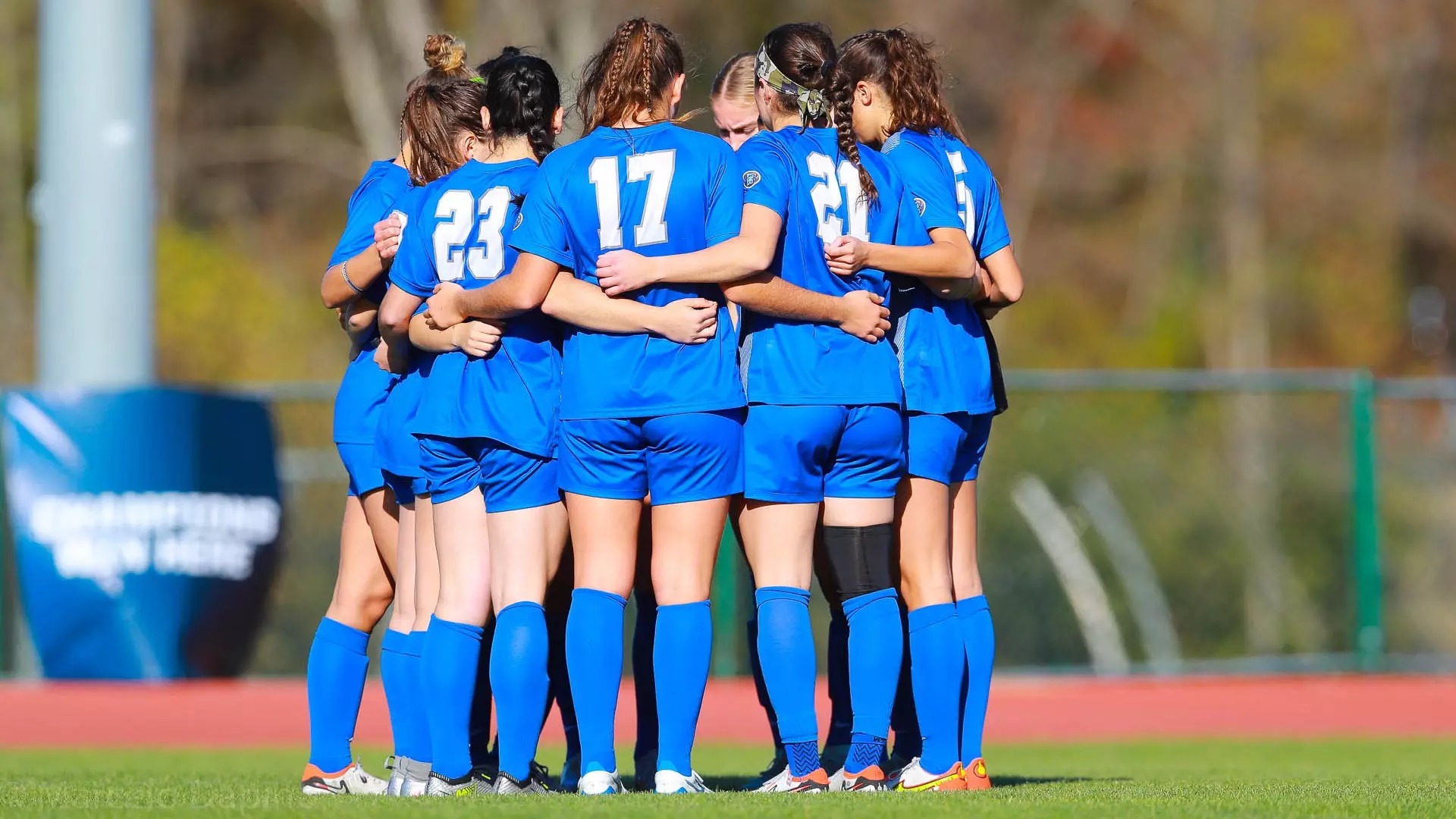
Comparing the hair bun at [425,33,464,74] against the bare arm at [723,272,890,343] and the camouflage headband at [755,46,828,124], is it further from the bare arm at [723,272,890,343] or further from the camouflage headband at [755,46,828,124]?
the bare arm at [723,272,890,343]

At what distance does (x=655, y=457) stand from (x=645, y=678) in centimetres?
97

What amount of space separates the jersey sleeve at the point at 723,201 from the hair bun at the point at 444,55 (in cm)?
105

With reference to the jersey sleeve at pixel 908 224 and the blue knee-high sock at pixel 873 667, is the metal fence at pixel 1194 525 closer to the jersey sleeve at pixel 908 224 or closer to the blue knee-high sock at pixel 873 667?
the jersey sleeve at pixel 908 224

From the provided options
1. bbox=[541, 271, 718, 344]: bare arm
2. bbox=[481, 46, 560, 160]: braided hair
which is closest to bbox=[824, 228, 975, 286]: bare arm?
bbox=[541, 271, 718, 344]: bare arm

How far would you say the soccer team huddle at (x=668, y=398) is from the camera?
523 cm

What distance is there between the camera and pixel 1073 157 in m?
26.2

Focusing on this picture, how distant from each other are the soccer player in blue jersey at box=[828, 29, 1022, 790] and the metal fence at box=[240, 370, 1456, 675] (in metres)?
7.16

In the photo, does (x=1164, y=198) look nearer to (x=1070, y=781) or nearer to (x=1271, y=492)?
(x=1271, y=492)

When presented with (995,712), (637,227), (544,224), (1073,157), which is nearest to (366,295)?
(544,224)

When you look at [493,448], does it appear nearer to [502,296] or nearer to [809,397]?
[502,296]

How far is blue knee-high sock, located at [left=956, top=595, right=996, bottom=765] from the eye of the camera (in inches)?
223

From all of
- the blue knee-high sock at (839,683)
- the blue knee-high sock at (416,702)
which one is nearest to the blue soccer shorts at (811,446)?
the blue knee-high sock at (839,683)

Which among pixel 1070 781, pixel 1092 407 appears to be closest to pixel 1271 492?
pixel 1092 407

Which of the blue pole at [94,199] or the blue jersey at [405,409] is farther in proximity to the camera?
the blue pole at [94,199]
